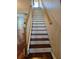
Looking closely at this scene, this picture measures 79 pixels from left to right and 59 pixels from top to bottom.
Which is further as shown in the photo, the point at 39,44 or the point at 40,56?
the point at 39,44

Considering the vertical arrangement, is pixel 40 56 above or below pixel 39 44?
below

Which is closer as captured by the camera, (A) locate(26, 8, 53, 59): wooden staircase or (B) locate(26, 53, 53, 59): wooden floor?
(B) locate(26, 53, 53, 59): wooden floor

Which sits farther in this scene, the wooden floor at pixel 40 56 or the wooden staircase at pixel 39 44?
the wooden staircase at pixel 39 44

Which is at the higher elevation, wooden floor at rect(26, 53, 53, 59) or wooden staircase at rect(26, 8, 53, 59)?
wooden staircase at rect(26, 8, 53, 59)

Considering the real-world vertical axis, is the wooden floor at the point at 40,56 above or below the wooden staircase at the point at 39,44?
below
